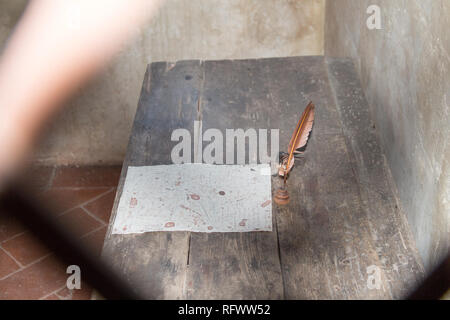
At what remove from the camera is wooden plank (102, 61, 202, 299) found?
1505 millimetres

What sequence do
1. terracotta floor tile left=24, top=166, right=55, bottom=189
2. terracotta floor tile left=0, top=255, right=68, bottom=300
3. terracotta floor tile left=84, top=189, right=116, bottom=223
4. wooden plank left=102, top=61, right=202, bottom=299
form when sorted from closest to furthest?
wooden plank left=102, top=61, right=202, bottom=299
terracotta floor tile left=0, top=255, right=68, bottom=300
terracotta floor tile left=84, top=189, right=116, bottom=223
terracotta floor tile left=24, top=166, right=55, bottom=189

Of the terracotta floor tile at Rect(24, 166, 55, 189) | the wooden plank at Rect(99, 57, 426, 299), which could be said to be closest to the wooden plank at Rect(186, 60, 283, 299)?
the wooden plank at Rect(99, 57, 426, 299)

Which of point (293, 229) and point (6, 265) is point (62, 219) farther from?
point (293, 229)

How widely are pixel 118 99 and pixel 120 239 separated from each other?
2.39m

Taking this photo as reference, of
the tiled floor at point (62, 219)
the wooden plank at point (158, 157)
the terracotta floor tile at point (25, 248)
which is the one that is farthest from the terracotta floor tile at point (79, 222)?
the wooden plank at point (158, 157)

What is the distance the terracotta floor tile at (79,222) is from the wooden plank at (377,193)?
1.93 metres

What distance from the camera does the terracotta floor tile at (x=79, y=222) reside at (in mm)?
3492

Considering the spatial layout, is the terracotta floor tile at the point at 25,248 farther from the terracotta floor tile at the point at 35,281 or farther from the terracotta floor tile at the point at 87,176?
the terracotta floor tile at the point at 87,176

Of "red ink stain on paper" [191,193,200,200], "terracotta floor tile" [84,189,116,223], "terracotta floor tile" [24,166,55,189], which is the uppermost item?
"red ink stain on paper" [191,193,200,200]

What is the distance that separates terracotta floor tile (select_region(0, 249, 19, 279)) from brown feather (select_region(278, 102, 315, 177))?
2.09 m

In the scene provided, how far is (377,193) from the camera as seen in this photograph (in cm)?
179

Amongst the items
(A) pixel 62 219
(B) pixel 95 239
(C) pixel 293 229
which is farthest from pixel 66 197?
(C) pixel 293 229

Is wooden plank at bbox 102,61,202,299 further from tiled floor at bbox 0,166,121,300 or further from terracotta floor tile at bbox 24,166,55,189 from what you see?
terracotta floor tile at bbox 24,166,55,189
